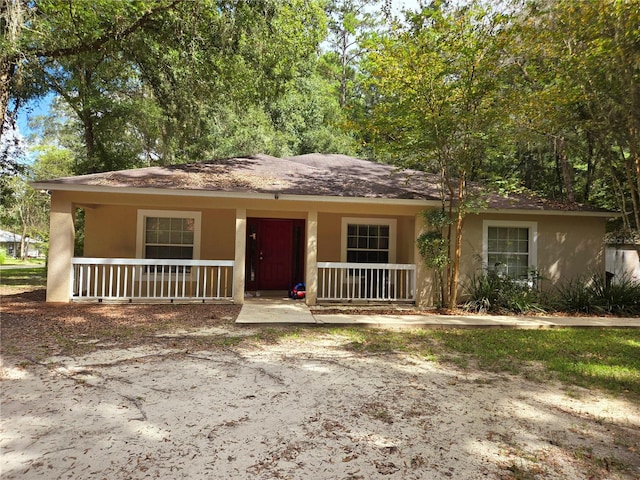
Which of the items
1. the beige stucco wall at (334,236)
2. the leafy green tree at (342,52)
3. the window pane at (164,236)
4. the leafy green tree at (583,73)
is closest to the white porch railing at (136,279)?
the window pane at (164,236)

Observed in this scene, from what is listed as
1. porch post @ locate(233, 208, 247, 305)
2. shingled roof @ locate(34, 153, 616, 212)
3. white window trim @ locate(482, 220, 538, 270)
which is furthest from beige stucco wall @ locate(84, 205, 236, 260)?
white window trim @ locate(482, 220, 538, 270)

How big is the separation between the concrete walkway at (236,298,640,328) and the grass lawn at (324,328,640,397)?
0.26 m

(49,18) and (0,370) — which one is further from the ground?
(49,18)

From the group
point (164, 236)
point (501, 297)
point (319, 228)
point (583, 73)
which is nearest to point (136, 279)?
point (164, 236)

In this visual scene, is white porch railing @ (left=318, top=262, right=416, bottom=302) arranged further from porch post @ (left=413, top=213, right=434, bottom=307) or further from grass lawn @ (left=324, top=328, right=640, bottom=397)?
grass lawn @ (left=324, top=328, right=640, bottom=397)

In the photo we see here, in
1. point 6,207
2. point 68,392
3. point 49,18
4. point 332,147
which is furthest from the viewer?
point 332,147

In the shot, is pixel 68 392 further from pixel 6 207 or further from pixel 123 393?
pixel 6 207

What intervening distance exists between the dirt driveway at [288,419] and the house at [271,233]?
3.81 meters

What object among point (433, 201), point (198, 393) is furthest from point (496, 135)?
point (198, 393)

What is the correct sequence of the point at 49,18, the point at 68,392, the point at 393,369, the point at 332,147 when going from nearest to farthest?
the point at 68,392, the point at 393,369, the point at 49,18, the point at 332,147

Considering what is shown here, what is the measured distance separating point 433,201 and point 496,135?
1861 mm

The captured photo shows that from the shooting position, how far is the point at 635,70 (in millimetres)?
5676

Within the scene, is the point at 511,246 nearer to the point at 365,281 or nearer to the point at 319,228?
the point at 365,281

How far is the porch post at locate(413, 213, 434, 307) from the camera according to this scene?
898 centimetres
